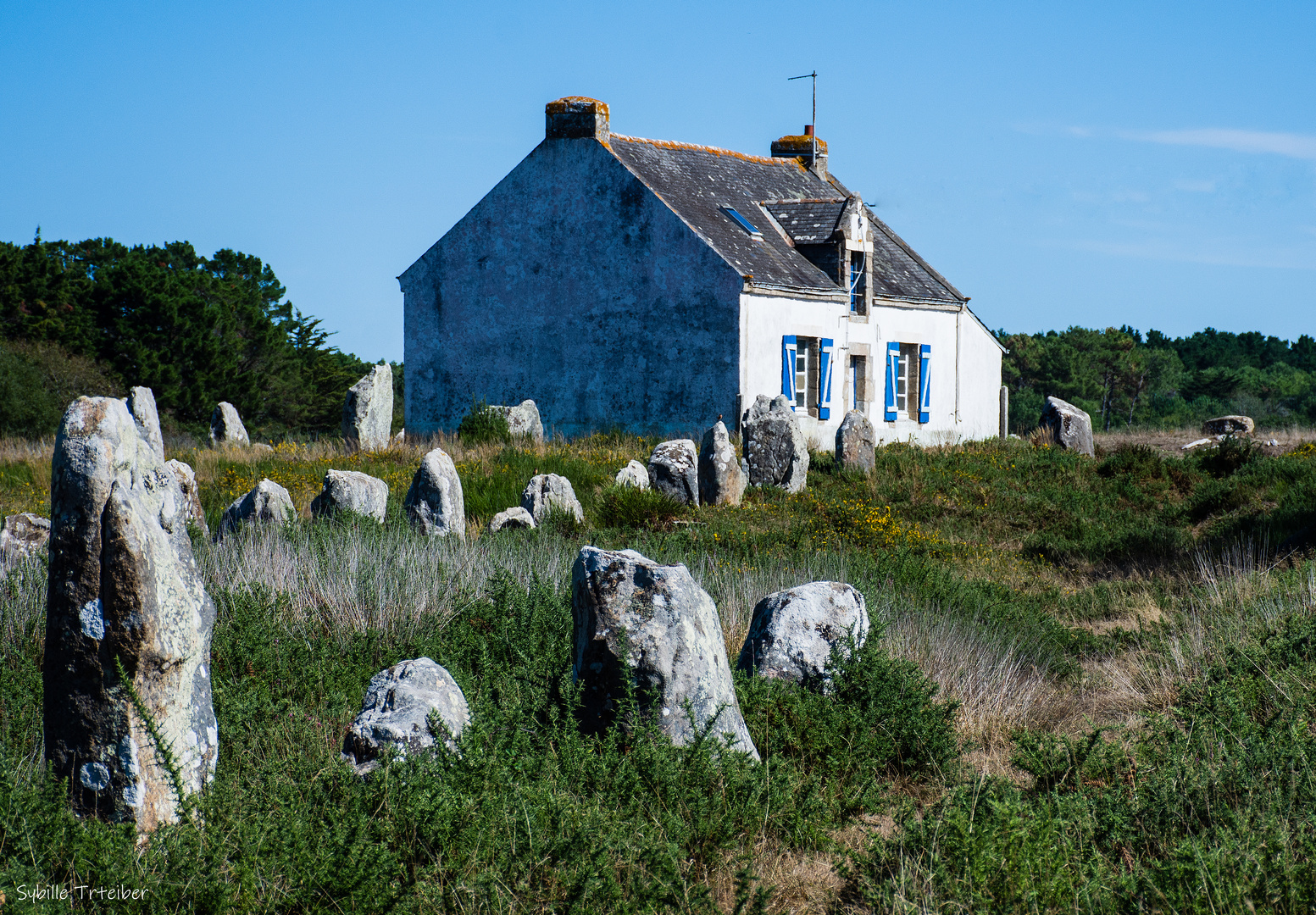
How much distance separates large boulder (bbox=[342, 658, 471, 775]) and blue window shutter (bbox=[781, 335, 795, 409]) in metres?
17.8

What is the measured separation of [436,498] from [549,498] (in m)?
1.66

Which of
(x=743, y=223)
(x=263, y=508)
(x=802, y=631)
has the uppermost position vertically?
(x=743, y=223)

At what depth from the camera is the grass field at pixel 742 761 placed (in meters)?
3.99

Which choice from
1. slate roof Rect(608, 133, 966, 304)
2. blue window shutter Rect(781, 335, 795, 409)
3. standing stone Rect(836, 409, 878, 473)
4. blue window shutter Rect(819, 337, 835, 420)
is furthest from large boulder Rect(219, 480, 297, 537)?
blue window shutter Rect(819, 337, 835, 420)

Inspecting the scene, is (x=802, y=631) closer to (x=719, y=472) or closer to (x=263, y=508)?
(x=263, y=508)

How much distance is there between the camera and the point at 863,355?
959 inches

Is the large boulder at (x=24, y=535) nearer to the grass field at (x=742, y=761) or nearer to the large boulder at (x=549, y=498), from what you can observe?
the grass field at (x=742, y=761)

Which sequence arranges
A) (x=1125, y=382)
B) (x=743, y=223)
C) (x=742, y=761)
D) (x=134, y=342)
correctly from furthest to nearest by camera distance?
(x=1125, y=382) < (x=134, y=342) < (x=743, y=223) < (x=742, y=761)

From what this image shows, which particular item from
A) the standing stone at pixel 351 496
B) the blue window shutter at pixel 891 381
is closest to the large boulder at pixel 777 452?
the standing stone at pixel 351 496

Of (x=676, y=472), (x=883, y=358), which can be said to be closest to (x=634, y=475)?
(x=676, y=472)

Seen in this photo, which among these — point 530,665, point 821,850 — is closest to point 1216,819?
point 821,850

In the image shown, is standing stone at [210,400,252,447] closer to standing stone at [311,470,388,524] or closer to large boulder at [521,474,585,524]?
large boulder at [521,474,585,524]

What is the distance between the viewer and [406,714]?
4.99m

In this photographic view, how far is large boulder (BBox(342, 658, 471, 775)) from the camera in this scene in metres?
4.88
